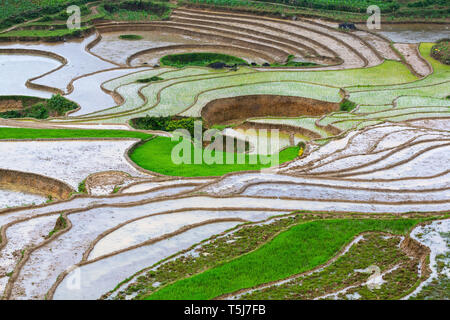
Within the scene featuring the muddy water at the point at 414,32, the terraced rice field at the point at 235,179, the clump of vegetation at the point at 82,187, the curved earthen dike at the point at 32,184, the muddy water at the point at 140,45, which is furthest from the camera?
the muddy water at the point at 414,32

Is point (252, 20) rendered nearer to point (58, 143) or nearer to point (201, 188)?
point (58, 143)

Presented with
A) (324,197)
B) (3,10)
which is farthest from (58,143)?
(3,10)

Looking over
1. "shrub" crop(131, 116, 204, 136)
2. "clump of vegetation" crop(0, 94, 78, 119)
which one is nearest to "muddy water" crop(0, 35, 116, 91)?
"clump of vegetation" crop(0, 94, 78, 119)

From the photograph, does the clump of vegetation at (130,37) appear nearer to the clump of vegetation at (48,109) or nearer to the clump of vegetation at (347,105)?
the clump of vegetation at (48,109)

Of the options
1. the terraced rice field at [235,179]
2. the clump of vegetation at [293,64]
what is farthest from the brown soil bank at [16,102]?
the clump of vegetation at [293,64]

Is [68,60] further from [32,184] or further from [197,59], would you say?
[32,184]

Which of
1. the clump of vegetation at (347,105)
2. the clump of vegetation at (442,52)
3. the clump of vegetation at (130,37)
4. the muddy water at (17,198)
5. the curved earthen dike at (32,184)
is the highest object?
the clump of vegetation at (130,37)
